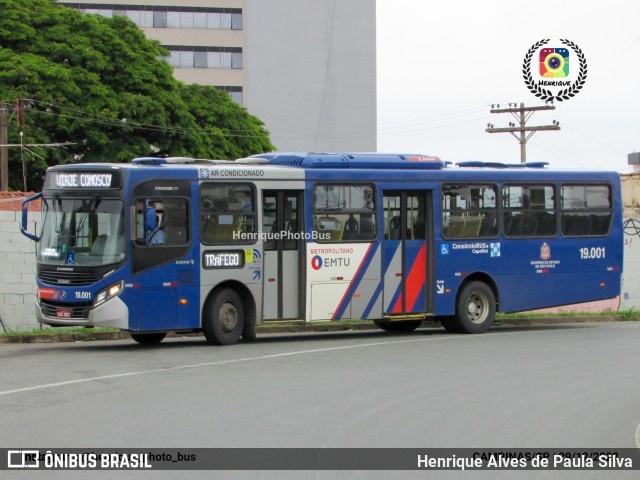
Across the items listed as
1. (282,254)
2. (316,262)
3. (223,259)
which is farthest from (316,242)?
(223,259)

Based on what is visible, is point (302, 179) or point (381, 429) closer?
point (381, 429)

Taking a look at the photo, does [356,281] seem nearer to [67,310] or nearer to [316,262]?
[316,262]

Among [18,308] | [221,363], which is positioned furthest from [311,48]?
[221,363]

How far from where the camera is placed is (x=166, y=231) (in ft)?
60.3

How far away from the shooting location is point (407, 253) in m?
21.0

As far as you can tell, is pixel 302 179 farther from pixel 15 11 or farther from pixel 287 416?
pixel 15 11

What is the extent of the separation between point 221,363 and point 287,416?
15.7 ft

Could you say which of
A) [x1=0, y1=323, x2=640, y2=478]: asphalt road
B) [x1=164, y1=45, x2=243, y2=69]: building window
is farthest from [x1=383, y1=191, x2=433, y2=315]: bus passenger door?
[x1=164, y1=45, x2=243, y2=69]: building window

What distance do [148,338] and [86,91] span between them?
35.5 meters

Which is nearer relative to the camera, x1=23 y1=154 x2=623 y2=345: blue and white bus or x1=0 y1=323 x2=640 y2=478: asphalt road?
x1=0 y1=323 x2=640 y2=478: asphalt road

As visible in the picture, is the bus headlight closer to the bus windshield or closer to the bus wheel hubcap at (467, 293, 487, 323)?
the bus windshield

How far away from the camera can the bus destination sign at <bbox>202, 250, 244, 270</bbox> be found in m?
18.7

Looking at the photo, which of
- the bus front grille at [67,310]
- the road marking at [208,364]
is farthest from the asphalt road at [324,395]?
the bus front grille at [67,310]

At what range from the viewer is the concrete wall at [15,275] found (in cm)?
2247
